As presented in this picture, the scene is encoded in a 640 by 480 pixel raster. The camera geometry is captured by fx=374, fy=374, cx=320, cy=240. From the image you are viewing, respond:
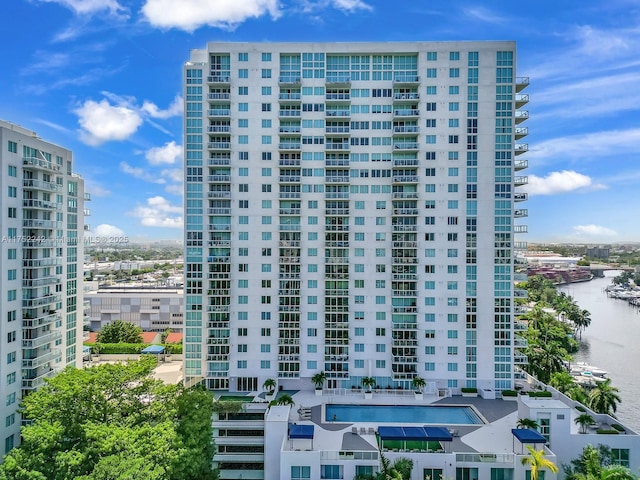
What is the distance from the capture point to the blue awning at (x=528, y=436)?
27853 mm

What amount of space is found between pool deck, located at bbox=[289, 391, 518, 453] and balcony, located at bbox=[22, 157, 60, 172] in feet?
108

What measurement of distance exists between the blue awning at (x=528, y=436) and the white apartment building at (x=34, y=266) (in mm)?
40740

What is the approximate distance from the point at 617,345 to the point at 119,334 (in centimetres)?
9922

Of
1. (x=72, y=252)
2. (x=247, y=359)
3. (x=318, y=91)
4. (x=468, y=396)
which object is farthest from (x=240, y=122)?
(x=468, y=396)

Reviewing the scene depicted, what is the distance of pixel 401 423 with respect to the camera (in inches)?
1342

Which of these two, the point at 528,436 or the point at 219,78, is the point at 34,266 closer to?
the point at 219,78

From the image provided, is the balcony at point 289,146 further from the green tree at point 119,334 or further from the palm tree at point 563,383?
the green tree at point 119,334

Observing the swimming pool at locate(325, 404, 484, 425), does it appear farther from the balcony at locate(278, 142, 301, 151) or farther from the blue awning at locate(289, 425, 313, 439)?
the balcony at locate(278, 142, 301, 151)

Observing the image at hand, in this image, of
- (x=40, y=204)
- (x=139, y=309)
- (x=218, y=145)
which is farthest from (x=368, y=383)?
(x=139, y=309)

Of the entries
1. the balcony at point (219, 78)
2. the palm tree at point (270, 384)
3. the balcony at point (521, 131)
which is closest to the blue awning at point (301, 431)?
the palm tree at point (270, 384)

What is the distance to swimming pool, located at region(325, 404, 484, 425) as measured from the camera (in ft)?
115

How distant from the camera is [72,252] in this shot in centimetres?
3975

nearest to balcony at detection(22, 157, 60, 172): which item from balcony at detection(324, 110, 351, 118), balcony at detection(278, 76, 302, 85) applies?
balcony at detection(278, 76, 302, 85)

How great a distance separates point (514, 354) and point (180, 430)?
35651 mm
